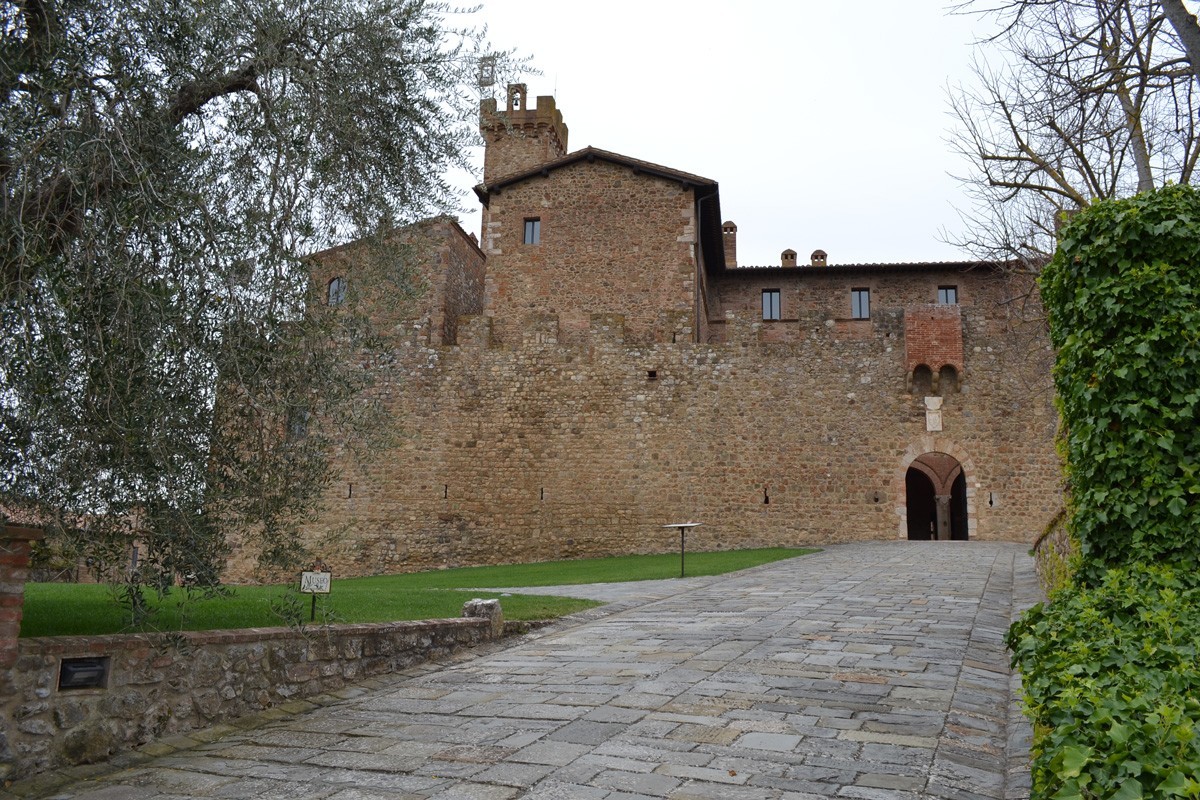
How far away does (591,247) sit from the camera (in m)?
22.6

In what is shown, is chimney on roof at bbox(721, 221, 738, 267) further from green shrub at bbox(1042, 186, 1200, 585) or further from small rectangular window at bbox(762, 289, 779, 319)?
green shrub at bbox(1042, 186, 1200, 585)

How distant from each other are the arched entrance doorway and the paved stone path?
18788mm

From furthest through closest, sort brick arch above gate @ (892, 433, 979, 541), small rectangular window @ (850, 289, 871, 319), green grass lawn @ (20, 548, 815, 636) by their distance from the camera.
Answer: small rectangular window @ (850, 289, 871, 319), brick arch above gate @ (892, 433, 979, 541), green grass lawn @ (20, 548, 815, 636)

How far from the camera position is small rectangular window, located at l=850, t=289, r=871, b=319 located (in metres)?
24.8

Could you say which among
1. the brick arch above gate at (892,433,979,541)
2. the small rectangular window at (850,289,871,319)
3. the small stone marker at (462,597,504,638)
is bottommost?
the small stone marker at (462,597,504,638)

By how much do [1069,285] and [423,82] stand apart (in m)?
5.12

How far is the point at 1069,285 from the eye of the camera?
6562 mm

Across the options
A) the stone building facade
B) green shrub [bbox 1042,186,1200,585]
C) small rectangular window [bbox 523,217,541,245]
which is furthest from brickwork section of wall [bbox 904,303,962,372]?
green shrub [bbox 1042,186,1200,585]

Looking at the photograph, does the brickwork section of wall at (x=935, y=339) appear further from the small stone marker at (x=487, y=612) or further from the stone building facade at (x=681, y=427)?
the small stone marker at (x=487, y=612)

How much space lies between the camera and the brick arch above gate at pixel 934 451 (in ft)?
60.9

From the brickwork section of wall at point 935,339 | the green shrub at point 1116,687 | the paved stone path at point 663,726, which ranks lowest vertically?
the paved stone path at point 663,726

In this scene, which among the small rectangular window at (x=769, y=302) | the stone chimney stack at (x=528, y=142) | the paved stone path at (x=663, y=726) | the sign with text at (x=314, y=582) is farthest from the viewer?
the stone chimney stack at (x=528, y=142)

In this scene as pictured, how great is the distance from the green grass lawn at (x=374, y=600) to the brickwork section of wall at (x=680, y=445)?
165 cm

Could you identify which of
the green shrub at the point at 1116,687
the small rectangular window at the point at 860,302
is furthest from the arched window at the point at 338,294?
the small rectangular window at the point at 860,302
